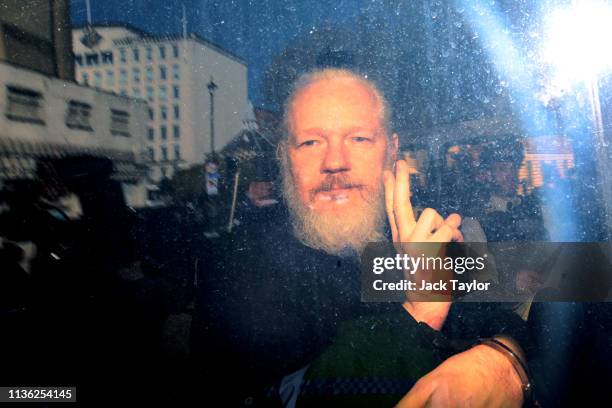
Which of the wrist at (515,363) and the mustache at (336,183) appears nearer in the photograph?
the mustache at (336,183)

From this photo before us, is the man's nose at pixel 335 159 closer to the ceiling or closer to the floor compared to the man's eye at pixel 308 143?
closer to the floor

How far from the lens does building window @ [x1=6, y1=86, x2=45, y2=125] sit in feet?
3.71

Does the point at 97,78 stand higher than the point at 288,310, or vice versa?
the point at 97,78

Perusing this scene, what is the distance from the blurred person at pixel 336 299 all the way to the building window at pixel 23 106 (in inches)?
25.6

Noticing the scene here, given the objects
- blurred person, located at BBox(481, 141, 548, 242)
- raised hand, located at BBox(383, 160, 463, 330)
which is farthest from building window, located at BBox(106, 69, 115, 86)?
blurred person, located at BBox(481, 141, 548, 242)

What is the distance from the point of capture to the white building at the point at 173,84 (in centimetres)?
113

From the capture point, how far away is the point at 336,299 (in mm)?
1163

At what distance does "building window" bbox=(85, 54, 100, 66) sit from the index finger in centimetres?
89

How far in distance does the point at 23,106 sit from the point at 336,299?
1056 mm

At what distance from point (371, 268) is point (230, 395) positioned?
60 centimetres

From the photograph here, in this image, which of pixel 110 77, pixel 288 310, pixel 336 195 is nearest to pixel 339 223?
pixel 336 195

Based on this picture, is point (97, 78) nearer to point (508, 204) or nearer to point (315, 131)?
point (315, 131)

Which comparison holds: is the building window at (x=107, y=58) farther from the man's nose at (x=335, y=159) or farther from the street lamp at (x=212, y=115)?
the man's nose at (x=335, y=159)

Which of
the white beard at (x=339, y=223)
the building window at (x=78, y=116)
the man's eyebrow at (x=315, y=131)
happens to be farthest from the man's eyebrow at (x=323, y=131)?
the building window at (x=78, y=116)
